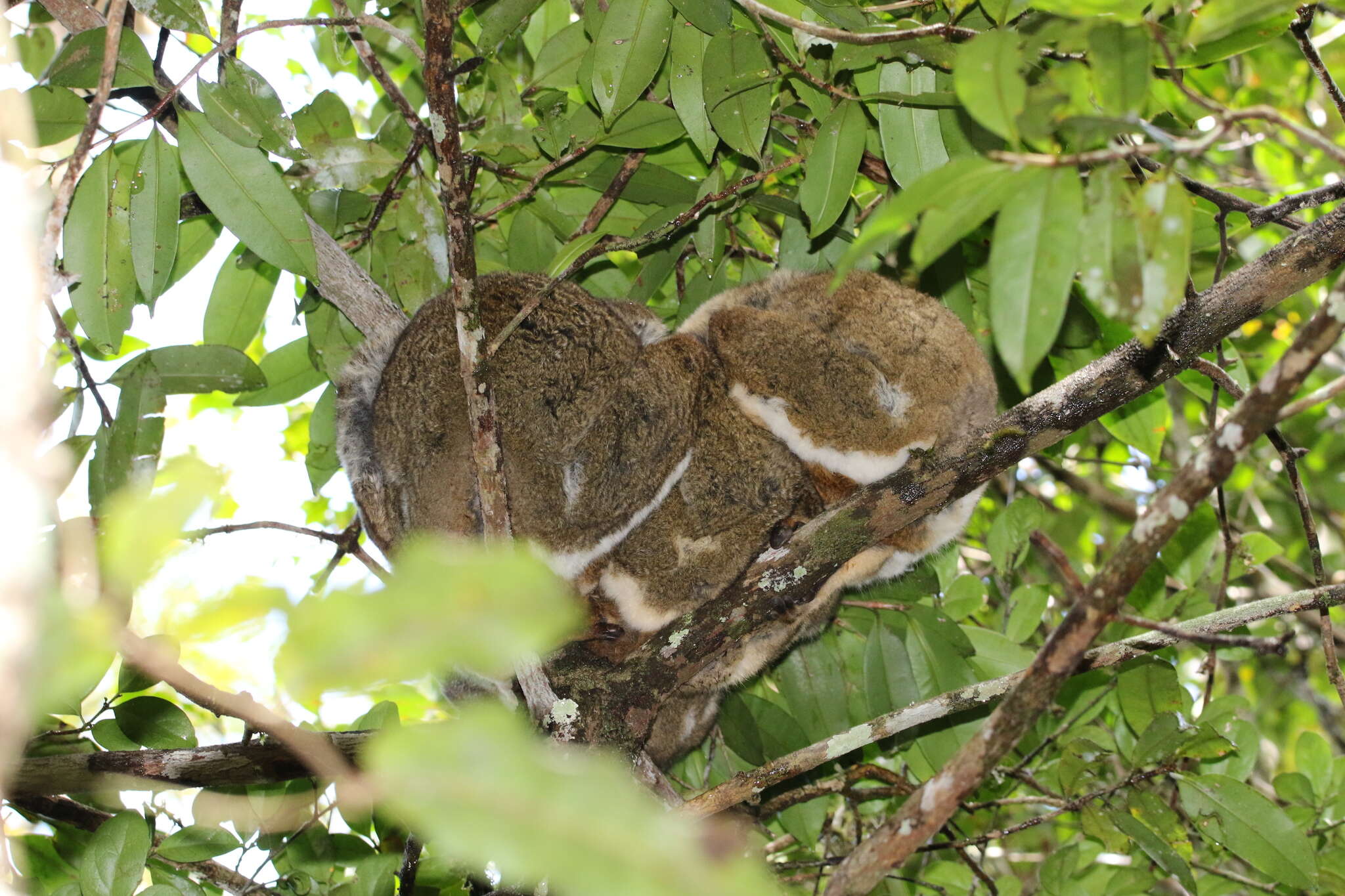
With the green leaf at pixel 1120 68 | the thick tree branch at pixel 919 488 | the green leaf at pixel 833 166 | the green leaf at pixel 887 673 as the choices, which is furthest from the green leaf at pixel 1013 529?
the green leaf at pixel 1120 68

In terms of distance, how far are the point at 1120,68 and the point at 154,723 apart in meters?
3.64

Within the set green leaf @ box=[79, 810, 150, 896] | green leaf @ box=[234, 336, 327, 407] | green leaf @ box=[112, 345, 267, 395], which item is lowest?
green leaf @ box=[79, 810, 150, 896]

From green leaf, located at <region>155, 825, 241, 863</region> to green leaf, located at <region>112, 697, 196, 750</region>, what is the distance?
0.30m

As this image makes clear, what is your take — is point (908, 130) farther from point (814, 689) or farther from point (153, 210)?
point (153, 210)

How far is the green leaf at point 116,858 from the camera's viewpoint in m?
3.29

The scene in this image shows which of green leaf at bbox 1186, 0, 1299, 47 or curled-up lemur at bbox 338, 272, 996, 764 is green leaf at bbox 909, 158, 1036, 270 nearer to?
green leaf at bbox 1186, 0, 1299, 47

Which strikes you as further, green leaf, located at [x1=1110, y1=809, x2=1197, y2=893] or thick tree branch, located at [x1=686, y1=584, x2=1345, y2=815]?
green leaf, located at [x1=1110, y1=809, x2=1197, y2=893]

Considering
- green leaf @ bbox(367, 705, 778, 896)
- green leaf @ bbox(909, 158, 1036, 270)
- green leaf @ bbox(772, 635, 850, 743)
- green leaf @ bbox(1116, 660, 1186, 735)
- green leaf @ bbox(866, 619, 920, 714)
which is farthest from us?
green leaf @ bbox(772, 635, 850, 743)

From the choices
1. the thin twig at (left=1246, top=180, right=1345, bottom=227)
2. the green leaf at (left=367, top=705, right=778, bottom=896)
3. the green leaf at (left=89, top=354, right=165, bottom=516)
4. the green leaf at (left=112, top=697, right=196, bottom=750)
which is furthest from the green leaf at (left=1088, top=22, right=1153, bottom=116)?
the green leaf at (left=112, top=697, right=196, bottom=750)

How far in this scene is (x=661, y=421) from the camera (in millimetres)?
3529

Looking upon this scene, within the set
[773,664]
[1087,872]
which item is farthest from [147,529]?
[1087,872]

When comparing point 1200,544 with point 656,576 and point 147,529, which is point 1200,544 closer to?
point 656,576

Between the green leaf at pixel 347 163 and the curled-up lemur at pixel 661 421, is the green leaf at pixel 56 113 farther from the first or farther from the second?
the curled-up lemur at pixel 661 421

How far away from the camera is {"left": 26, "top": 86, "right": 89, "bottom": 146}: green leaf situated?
3438 mm
